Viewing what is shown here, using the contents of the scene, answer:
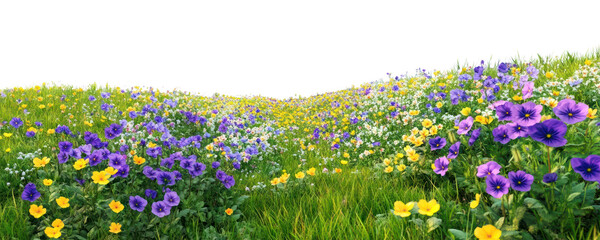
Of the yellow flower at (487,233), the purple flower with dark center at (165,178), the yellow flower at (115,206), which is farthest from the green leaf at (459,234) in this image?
the yellow flower at (115,206)

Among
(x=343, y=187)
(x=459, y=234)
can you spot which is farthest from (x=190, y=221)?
(x=459, y=234)

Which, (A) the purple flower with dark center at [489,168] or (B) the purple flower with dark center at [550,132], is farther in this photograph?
(A) the purple flower with dark center at [489,168]

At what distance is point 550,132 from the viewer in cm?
207

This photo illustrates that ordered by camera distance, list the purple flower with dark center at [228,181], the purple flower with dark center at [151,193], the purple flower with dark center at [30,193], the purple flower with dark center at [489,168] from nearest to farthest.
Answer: the purple flower with dark center at [489,168], the purple flower with dark center at [30,193], the purple flower with dark center at [151,193], the purple flower with dark center at [228,181]

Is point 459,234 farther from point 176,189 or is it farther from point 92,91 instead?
point 92,91

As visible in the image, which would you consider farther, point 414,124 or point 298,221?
point 414,124

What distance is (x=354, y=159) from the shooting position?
5398 millimetres

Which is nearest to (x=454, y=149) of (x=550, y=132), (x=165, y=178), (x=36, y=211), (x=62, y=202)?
(x=550, y=132)

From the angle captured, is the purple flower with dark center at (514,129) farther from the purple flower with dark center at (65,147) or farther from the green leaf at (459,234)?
the purple flower with dark center at (65,147)

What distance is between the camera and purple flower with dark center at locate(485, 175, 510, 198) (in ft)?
6.98

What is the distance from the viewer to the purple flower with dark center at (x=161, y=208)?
2.76 m

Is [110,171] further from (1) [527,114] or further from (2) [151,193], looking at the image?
(1) [527,114]

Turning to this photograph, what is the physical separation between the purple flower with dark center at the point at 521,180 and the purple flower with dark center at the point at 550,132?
24cm

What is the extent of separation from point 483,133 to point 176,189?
311 cm
